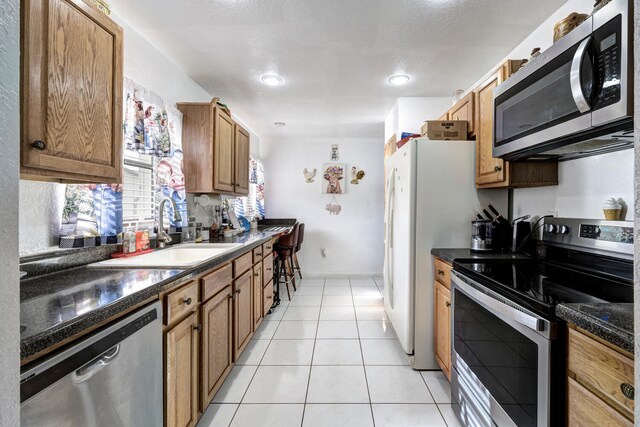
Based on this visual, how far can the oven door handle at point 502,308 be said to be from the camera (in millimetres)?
947

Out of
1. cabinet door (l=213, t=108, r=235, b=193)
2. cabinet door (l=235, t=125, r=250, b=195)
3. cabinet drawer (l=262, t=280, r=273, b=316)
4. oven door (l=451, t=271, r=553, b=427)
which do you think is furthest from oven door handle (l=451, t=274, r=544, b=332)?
cabinet door (l=235, t=125, r=250, b=195)

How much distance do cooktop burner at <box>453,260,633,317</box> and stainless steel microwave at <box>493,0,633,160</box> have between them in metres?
0.60

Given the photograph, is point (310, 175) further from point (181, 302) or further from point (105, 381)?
point (105, 381)

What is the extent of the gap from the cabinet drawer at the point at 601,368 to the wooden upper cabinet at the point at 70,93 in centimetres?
178

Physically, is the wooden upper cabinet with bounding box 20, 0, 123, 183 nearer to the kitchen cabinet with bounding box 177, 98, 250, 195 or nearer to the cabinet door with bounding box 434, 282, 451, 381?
the kitchen cabinet with bounding box 177, 98, 250, 195

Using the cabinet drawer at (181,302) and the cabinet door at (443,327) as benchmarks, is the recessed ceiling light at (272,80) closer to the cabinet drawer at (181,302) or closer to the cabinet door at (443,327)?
the cabinet drawer at (181,302)

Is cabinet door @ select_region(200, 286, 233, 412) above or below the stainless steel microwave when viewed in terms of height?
below

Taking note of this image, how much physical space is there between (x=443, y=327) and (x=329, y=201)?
3.28m

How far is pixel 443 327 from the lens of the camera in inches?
73.4

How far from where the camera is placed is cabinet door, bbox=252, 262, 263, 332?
245 centimetres

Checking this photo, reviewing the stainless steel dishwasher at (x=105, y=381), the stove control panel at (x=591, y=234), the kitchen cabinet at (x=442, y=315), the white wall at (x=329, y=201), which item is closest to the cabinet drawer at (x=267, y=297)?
the kitchen cabinet at (x=442, y=315)

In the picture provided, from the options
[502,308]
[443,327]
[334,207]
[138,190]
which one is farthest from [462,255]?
[334,207]

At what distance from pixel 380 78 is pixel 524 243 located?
5.92 ft

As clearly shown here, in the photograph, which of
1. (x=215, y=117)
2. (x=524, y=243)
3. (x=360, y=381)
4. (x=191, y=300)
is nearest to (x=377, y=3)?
(x=215, y=117)
